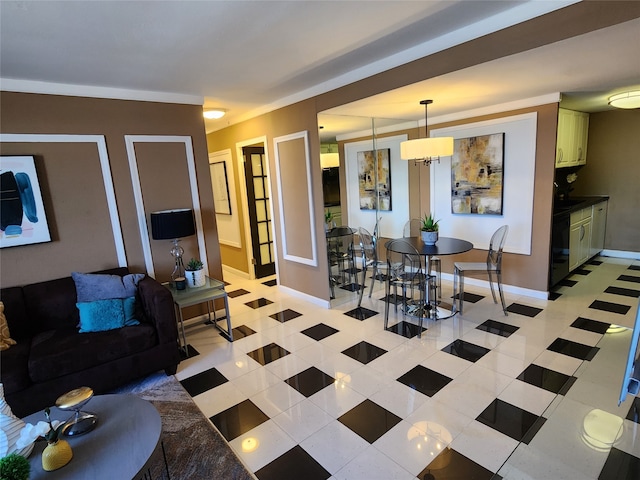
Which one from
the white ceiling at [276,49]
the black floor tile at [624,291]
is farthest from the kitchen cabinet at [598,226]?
the white ceiling at [276,49]

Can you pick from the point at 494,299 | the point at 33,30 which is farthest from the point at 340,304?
the point at 33,30

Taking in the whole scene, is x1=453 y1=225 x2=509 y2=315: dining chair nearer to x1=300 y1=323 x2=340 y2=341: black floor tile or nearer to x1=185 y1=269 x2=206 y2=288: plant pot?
x1=300 y1=323 x2=340 y2=341: black floor tile

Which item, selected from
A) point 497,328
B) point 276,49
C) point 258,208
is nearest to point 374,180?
point 258,208

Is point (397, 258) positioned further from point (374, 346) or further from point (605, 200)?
point (605, 200)

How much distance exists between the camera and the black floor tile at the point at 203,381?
8.59 feet

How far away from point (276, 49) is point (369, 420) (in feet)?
8.43

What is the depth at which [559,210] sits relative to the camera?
4.11 metres

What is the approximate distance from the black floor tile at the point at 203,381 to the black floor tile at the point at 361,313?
157cm

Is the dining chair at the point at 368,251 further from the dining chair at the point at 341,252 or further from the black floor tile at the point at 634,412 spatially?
the black floor tile at the point at 634,412

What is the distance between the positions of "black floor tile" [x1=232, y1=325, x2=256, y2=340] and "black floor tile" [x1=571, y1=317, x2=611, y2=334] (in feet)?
10.3

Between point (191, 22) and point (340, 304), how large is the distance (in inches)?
123

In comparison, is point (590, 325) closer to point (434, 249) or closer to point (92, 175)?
point (434, 249)

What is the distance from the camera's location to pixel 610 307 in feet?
11.7

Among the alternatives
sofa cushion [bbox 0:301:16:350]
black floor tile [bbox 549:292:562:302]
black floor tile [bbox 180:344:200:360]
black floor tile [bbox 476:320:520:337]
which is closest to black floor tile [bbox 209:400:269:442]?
black floor tile [bbox 180:344:200:360]
